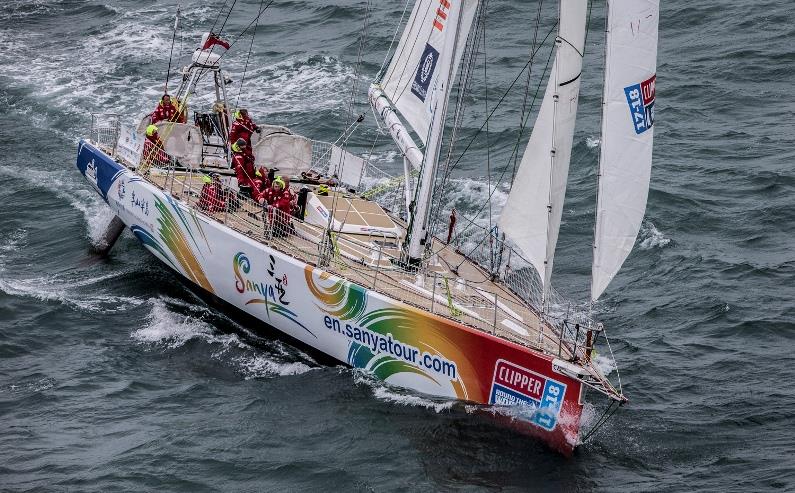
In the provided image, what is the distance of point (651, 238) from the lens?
24.8m

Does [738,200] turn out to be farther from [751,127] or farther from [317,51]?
[317,51]

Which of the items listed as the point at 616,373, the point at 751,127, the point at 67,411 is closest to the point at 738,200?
the point at 751,127

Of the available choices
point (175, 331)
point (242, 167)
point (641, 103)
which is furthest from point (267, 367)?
point (641, 103)

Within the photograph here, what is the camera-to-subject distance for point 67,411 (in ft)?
60.4

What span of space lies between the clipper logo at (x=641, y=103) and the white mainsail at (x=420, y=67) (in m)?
3.96

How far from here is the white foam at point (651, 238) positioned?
24.5m

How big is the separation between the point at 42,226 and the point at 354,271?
9.58 meters

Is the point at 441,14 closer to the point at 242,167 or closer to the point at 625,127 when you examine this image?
the point at 625,127

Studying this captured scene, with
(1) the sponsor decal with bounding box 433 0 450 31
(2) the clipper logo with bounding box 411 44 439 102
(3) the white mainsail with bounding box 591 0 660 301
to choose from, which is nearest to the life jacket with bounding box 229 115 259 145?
(2) the clipper logo with bounding box 411 44 439 102

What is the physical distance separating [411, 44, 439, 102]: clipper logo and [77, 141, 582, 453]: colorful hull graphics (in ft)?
11.4

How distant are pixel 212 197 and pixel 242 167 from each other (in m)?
1.20

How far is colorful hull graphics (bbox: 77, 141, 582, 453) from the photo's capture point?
17438 millimetres

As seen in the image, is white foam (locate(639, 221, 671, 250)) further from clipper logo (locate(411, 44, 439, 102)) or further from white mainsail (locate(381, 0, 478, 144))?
clipper logo (locate(411, 44, 439, 102))

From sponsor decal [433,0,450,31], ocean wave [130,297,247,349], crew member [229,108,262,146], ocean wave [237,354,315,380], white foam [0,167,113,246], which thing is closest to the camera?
sponsor decal [433,0,450,31]
